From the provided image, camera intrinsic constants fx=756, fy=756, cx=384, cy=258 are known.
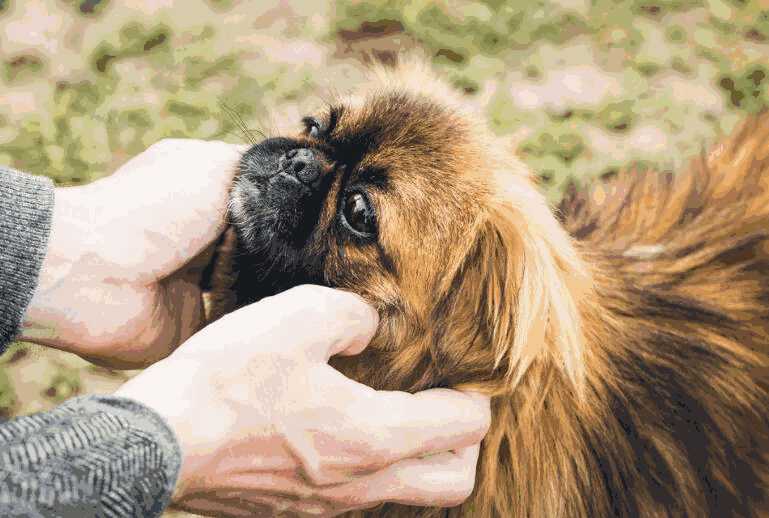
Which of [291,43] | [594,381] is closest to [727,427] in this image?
[594,381]

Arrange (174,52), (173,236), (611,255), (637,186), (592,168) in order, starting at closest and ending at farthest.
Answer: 1. (173,236)
2. (611,255)
3. (637,186)
4. (592,168)
5. (174,52)

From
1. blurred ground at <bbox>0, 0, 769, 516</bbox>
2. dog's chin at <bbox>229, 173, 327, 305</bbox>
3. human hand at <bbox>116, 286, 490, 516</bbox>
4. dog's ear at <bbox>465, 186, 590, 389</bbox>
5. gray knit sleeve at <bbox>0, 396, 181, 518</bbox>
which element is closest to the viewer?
gray knit sleeve at <bbox>0, 396, 181, 518</bbox>

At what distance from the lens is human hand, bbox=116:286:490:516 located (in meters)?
1.15

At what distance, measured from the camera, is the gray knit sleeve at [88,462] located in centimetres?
92

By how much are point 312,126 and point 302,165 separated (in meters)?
0.23

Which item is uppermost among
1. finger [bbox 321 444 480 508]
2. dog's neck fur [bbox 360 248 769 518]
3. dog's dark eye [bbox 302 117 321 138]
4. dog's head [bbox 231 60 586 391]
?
dog's dark eye [bbox 302 117 321 138]

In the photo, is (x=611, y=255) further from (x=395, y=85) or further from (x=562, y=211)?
(x=395, y=85)

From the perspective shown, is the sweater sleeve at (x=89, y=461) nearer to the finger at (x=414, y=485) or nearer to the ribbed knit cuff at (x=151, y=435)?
the ribbed knit cuff at (x=151, y=435)

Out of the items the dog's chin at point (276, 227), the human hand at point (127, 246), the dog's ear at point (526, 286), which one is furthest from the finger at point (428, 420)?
the human hand at point (127, 246)

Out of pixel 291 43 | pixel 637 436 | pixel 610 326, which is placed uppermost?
pixel 291 43

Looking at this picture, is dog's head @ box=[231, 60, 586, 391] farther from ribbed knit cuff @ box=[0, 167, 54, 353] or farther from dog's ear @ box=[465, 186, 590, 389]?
ribbed knit cuff @ box=[0, 167, 54, 353]

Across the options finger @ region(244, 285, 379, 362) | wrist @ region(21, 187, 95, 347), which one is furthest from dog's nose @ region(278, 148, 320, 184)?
wrist @ region(21, 187, 95, 347)

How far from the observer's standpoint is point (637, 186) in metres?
2.10

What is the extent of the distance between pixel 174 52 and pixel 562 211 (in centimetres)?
193
